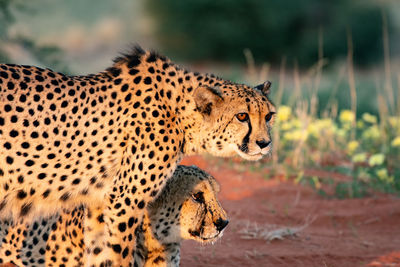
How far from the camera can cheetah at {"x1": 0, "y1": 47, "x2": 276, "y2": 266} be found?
3.83 metres

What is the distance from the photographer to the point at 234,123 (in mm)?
4039

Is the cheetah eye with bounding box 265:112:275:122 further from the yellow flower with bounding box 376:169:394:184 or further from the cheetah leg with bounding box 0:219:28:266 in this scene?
the yellow flower with bounding box 376:169:394:184

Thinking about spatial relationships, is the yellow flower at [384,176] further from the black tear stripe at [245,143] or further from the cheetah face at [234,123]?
the black tear stripe at [245,143]

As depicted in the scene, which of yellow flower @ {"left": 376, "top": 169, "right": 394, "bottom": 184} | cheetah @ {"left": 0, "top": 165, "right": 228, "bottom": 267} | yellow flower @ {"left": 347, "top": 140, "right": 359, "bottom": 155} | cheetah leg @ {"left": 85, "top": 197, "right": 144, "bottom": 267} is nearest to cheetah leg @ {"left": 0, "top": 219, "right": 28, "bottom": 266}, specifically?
cheetah @ {"left": 0, "top": 165, "right": 228, "bottom": 267}

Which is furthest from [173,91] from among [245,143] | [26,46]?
[26,46]

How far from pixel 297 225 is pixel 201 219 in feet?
5.77

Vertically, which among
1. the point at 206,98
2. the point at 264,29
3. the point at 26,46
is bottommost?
the point at 206,98

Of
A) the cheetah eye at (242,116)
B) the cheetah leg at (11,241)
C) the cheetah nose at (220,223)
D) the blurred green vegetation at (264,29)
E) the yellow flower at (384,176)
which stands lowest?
the cheetah leg at (11,241)

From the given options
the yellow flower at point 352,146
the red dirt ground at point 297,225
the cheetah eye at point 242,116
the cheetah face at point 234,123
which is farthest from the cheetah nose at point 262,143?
the yellow flower at point 352,146

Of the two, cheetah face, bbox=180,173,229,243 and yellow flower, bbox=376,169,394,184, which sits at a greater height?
yellow flower, bbox=376,169,394,184

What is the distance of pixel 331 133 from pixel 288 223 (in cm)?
197

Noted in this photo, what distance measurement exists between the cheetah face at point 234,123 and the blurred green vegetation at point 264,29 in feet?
58.5

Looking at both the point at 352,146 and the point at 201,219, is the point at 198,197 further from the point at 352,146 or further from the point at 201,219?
the point at 352,146

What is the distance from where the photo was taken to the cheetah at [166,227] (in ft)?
13.4
